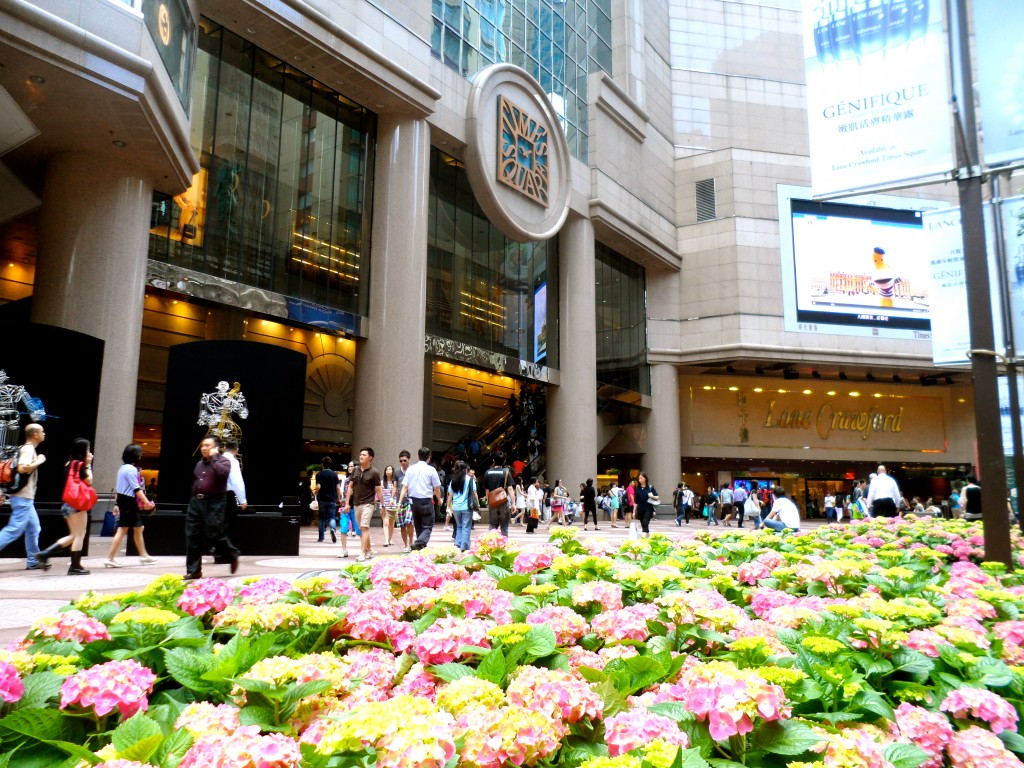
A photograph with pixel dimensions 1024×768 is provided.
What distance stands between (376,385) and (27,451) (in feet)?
36.2

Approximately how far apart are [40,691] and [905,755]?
1.76m

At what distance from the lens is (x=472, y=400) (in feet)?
105

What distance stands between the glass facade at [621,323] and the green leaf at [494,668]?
29.3m

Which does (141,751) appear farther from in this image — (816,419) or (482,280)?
(816,419)

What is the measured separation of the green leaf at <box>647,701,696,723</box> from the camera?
1.46 meters

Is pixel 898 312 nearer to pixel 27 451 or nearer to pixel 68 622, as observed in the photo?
pixel 27 451

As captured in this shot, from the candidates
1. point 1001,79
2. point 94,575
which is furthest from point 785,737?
point 94,575

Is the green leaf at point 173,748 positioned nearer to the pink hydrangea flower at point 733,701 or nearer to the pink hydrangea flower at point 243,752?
the pink hydrangea flower at point 243,752

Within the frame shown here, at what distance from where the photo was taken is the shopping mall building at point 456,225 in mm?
13617

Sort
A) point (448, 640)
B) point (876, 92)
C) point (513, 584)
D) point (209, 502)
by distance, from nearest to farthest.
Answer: point (448, 640)
point (513, 584)
point (876, 92)
point (209, 502)

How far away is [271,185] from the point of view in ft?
62.4

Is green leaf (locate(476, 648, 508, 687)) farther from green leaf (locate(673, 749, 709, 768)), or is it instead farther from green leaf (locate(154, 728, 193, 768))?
green leaf (locate(154, 728, 193, 768))

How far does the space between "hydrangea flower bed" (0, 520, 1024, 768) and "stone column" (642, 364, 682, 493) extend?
30.7 m

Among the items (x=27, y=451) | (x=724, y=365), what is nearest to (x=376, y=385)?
(x=27, y=451)
